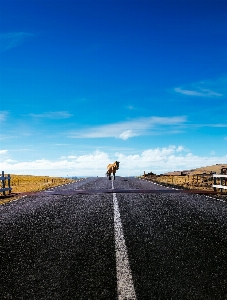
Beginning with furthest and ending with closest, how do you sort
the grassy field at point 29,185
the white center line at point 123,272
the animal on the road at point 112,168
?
the animal on the road at point 112,168, the grassy field at point 29,185, the white center line at point 123,272

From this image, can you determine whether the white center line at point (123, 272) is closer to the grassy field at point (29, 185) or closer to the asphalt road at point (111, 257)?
the asphalt road at point (111, 257)

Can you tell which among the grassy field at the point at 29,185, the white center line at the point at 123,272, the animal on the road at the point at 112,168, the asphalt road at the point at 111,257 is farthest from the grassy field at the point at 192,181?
the white center line at the point at 123,272

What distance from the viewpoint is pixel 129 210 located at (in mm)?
10773

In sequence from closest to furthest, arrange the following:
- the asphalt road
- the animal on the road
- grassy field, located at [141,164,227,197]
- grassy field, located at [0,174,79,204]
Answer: the asphalt road < grassy field, located at [0,174,79,204] < grassy field, located at [141,164,227,197] < the animal on the road

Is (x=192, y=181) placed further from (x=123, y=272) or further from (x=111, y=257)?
(x=123, y=272)

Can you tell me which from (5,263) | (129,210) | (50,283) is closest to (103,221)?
(129,210)

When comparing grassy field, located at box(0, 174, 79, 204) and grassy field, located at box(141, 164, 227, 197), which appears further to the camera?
grassy field, located at box(141, 164, 227, 197)

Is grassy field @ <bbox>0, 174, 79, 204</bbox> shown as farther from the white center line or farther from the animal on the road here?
the white center line

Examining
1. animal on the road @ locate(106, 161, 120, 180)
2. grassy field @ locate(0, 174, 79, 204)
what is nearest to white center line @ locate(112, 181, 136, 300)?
grassy field @ locate(0, 174, 79, 204)

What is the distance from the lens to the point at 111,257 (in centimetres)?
514

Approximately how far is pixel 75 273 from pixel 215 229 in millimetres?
4087

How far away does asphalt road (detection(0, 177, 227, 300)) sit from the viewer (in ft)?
12.6

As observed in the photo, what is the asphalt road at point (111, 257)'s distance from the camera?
383 cm

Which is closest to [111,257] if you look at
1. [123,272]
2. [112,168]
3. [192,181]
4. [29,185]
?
[123,272]
